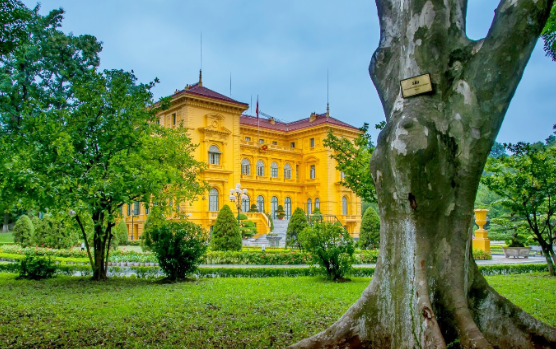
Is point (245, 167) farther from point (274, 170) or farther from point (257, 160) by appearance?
point (274, 170)

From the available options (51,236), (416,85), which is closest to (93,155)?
(416,85)

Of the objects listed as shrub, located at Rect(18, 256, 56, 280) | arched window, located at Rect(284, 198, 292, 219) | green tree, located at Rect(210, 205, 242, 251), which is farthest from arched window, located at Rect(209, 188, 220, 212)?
shrub, located at Rect(18, 256, 56, 280)

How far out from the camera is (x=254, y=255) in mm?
16812

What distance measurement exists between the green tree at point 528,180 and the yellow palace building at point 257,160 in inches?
913

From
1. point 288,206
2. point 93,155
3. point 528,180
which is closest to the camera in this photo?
point 93,155

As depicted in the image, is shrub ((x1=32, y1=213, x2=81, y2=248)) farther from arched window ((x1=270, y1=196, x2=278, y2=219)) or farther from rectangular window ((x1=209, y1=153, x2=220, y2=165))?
arched window ((x1=270, y1=196, x2=278, y2=219))

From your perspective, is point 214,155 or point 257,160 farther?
point 257,160

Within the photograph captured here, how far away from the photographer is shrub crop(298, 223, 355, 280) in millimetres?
10328

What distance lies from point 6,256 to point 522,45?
19099 mm

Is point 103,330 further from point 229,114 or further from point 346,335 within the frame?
point 229,114

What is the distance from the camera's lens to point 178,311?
20.4 ft

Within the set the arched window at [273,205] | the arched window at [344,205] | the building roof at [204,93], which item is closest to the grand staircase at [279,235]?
the arched window at [273,205]

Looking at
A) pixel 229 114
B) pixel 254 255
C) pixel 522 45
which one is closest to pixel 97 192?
pixel 522 45

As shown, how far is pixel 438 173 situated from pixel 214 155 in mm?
32293
